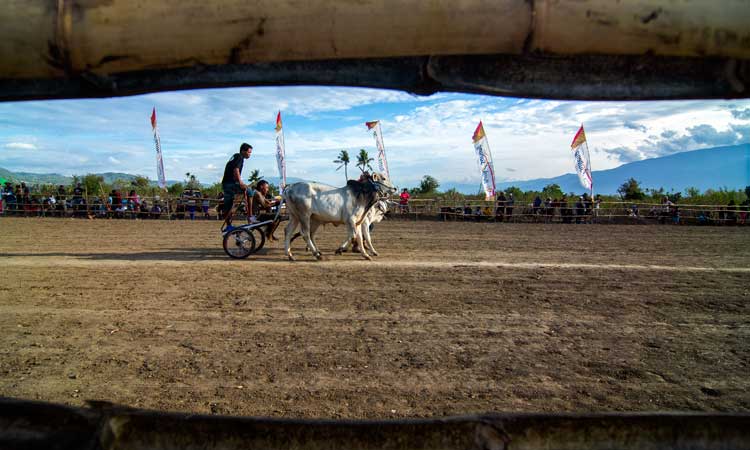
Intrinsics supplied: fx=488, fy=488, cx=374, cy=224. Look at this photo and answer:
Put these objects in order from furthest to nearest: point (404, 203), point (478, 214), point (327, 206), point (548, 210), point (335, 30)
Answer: point (404, 203)
point (548, 210)
point (478, 214)
point (327, 206)
point (335, 30)

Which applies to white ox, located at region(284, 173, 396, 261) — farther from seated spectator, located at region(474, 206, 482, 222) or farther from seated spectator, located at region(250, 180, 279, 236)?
seated spectator, located at region(474, 206, 482, 222)

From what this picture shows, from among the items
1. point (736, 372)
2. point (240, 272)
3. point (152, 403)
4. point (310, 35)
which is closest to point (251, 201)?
point (240, 272)

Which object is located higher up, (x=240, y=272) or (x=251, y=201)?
(x=251, y=201)

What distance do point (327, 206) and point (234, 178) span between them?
87.9 inches

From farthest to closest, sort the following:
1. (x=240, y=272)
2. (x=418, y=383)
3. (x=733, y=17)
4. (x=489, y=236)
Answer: (x=489, y=236) < (x=240, y=272) < (x=418, y=383) < (x=733, y=17)

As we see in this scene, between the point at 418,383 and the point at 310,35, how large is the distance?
3.57 metres

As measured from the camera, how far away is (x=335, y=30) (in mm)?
1566

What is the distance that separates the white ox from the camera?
1164 cm

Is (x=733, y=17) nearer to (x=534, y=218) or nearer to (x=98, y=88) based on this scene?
(x=98, y=88)

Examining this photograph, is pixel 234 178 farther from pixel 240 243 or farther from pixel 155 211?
pixel 155 211

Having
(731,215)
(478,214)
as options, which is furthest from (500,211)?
(731,215)

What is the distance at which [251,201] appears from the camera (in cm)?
1143

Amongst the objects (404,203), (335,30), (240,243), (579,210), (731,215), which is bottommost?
(240,243)

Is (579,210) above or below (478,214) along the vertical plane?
above
